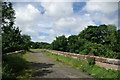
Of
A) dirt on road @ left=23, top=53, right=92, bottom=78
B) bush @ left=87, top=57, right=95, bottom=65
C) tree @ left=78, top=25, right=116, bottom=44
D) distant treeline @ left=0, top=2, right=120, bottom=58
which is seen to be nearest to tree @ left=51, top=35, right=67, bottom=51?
distant treeline @ left=0, top=2, right=120, bottom=58

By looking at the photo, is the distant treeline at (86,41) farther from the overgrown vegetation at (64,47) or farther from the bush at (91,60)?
the bush at (91,60)

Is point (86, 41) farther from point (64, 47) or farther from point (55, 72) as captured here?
point (55, 72)

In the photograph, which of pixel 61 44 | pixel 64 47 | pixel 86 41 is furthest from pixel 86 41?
pixel 61 44

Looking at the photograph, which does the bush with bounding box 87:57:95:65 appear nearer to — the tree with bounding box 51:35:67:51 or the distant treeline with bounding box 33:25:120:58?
the distant treeline with bounding box 33:25:120:58

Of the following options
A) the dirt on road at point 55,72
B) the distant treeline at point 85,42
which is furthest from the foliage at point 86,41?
the dirt on road at point 55,72

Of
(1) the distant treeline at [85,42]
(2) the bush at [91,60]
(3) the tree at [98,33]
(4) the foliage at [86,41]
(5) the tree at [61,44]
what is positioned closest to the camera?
(2) the bush at [91,60]

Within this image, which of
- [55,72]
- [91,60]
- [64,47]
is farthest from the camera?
[64,47]

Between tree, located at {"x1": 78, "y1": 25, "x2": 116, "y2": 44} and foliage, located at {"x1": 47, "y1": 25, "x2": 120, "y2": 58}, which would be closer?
foliage, located at {"x1": 47, "y1": 25, "x2": 120, "y2": 58}

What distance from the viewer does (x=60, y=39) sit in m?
38.7

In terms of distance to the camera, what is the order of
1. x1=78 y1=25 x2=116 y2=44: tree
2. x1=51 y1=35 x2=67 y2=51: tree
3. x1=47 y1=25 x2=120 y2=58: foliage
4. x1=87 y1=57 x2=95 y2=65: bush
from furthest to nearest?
x1=78 y1=25 x2=116 y2=44: tree → x1=51 y1=35 x2=67 y2=51: tree → x1=47 y1=25 x2=120 y2=58: foliage → x1=87 y1=57 x2=95 y2=65: bush

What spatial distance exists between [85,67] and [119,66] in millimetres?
3129

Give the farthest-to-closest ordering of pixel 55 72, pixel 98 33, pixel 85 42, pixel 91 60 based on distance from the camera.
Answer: pixel 98 33 < pixel 85 42 < pixel 91 60 < pixel 55 72

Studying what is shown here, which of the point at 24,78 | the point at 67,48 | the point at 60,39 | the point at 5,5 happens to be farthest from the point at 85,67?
the point at 60,39

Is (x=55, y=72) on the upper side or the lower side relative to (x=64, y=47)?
lower
